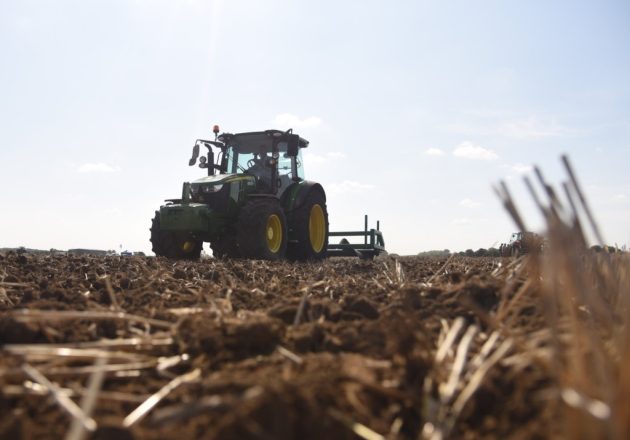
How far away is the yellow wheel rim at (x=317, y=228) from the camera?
1231 centimetres

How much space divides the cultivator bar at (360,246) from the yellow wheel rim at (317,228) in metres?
0.92

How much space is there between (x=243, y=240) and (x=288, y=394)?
26.4 feet

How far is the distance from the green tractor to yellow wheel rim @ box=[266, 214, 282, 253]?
2 cm

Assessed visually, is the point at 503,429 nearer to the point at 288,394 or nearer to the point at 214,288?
the point at 288,394

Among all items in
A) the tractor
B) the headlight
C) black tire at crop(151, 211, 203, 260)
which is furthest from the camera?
black tire at crop(151, 211, 203, 260)

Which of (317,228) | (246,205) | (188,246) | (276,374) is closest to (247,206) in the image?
(246,205)

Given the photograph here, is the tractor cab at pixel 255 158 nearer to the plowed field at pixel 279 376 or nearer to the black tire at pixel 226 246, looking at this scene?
the black tire at pixel 226 246

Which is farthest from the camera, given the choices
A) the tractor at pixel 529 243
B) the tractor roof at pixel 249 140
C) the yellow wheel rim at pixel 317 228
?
the yellow wheel rim at pixel 317 228

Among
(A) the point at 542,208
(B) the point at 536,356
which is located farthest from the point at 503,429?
(A) the point at 542,208

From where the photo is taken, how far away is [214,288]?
439cm

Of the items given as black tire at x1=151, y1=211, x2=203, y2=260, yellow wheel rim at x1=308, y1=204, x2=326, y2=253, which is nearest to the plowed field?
black tire at x1=151, y1=211, x2=203, y2=260

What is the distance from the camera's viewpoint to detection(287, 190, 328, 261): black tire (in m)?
11.2

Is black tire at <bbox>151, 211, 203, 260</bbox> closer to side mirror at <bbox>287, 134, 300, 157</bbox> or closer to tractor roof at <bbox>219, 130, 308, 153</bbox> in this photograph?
tractor roof at <bbox>219, 130, 308, 153</bbox>

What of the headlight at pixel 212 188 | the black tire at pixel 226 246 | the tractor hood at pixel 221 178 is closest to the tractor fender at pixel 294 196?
the tractor hood at pixel 221 178
